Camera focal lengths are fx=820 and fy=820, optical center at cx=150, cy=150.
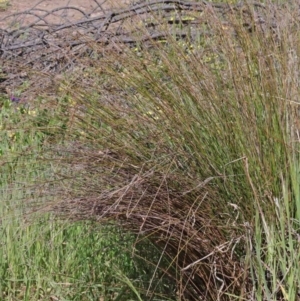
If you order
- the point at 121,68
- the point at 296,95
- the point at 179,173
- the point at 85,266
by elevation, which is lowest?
the point at 85,266

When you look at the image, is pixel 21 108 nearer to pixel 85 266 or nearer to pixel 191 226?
pixel 85 266

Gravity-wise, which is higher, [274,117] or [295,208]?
[274,117]

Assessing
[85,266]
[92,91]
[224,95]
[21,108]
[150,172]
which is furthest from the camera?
[21,108]

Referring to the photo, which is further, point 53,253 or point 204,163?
point 53,253

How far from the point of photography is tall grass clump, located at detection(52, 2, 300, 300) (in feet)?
8.14

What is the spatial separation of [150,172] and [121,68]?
25.1 inches

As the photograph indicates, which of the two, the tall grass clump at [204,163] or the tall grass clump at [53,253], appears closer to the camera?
the tall grass clump at [204,163]

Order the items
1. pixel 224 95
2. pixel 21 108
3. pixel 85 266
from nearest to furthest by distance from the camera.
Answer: pixel 224 95, pixel 85 266, pixel 21 108

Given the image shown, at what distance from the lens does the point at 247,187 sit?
253cm

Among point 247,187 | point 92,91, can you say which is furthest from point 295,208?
point 92,91

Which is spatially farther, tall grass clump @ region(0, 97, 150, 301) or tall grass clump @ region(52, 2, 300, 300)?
tall grass clump @ region(0, 97, 150, 301)

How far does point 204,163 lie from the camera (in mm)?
2562

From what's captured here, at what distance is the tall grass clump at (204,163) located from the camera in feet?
8.14

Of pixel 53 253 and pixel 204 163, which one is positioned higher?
pixel 204 163
